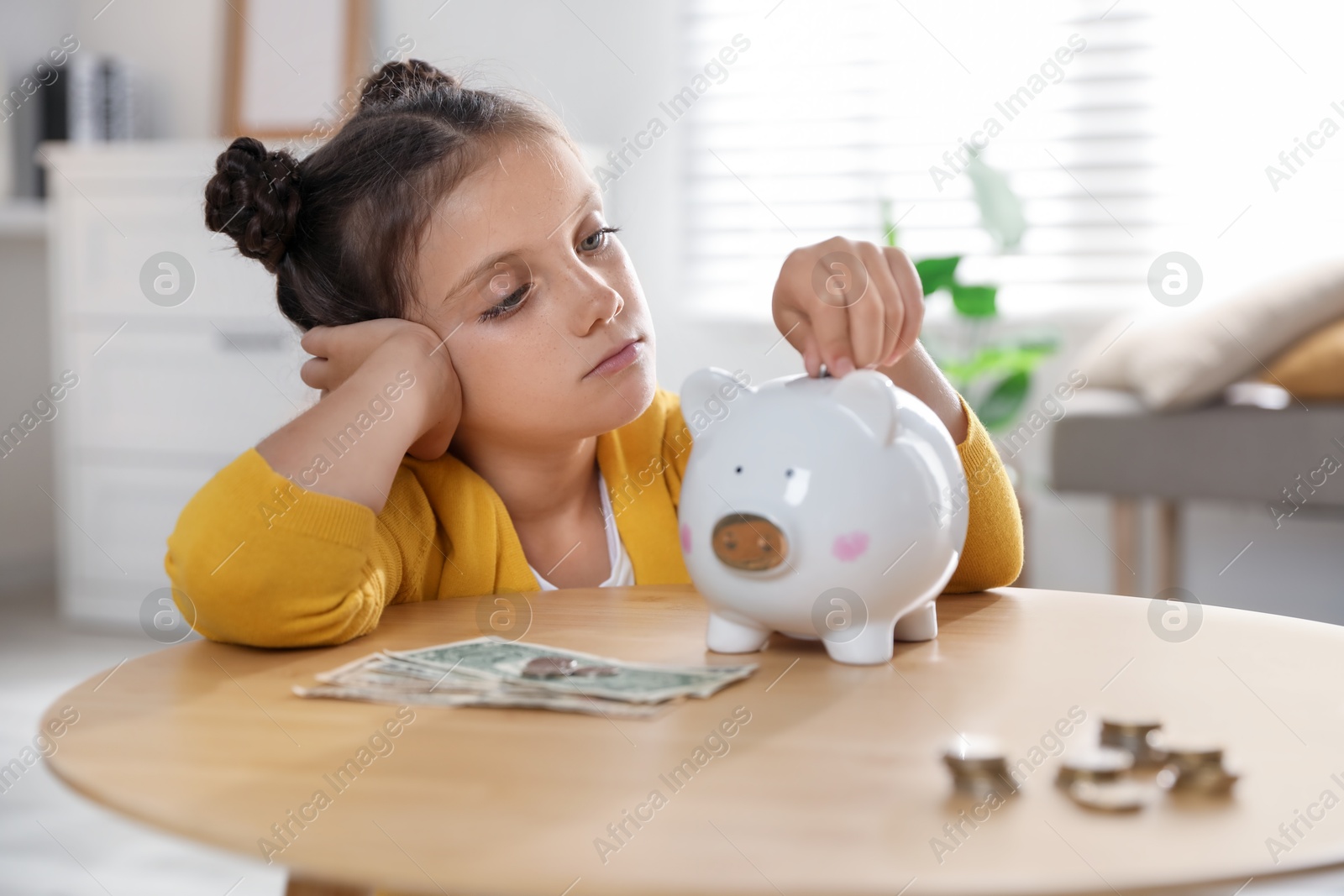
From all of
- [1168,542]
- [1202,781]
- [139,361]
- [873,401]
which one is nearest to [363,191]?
[873,401]

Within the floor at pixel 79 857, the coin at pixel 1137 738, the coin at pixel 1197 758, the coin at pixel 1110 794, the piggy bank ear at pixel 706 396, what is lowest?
the floor at pixel 79 857

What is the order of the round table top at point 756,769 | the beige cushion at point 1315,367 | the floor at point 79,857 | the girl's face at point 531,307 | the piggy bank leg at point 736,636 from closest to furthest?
1. the round table top at point 756,769
2. the piggy bank leg at point 736,636
3. the girl's face at point 531,307
4. the floor at point 79,857
5. the beige cushion at point 1315,367

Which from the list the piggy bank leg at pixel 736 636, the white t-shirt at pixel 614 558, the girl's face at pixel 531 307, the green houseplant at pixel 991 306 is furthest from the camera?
the green houseplant at pixel 991 306

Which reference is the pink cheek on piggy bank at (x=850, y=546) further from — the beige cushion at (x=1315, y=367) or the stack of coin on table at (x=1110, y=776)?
the beige cushion at (x=1315, y=367)

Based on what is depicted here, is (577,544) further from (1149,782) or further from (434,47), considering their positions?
(434,47)

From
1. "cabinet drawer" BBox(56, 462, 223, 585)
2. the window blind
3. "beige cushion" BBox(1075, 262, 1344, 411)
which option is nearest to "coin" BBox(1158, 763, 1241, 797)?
"beige cushion" BBox(1075, 262, 1344, 411)

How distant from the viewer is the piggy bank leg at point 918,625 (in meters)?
0.69

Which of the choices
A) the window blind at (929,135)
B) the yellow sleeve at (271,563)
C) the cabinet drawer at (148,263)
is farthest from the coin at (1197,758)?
the cabinet drawer at (148,263)

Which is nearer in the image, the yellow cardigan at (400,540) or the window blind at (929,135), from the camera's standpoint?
the yellow cardigan at (400,540)

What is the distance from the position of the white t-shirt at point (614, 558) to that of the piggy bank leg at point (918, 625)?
1.17 feet

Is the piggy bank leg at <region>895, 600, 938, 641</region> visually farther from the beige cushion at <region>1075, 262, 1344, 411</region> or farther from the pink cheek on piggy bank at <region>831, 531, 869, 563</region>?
the beige cushion at <region>1075, 262, 1344, 411</region>

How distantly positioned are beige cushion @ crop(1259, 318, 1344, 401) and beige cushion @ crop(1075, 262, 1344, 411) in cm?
2

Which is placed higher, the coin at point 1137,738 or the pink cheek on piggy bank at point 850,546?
the pink cheek on piggy bank at point 850,546

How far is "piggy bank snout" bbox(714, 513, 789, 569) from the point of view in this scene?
61 centimetres
